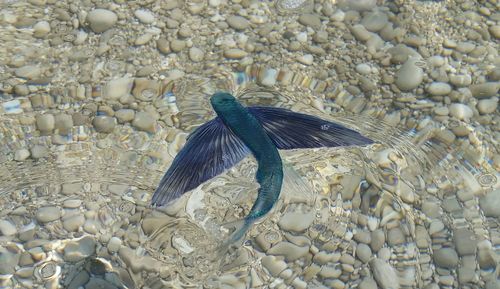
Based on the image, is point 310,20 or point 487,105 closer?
point 487,105

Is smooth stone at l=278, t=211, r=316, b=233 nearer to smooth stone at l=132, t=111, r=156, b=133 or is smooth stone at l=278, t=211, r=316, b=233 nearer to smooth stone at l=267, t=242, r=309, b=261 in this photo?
smooth stone at l=267, t=242, r=309, b=261

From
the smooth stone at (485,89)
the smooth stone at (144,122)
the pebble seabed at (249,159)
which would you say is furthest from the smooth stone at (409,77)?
the smooth stone at (144,122)

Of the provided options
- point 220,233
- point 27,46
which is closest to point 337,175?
point 220,233

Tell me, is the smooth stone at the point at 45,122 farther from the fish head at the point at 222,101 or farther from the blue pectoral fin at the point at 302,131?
the blue pectoral fin at the point at 302,131

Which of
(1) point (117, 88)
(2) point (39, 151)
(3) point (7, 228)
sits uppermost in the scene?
(1) point (117, 88)

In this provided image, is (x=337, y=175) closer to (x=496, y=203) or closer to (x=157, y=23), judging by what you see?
(x=496, y=203)

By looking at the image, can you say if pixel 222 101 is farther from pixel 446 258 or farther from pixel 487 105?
pixel 487 105

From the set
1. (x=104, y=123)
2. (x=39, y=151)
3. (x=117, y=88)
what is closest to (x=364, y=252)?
(x=104, y=123)
